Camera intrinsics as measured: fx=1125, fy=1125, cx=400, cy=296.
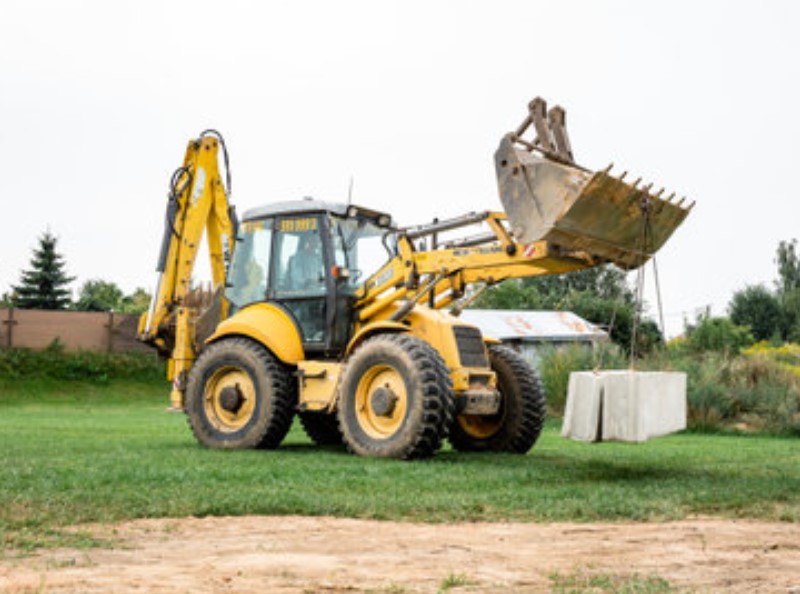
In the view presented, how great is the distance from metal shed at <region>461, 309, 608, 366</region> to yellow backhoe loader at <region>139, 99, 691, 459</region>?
25484 millimetres

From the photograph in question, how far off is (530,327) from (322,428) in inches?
1184

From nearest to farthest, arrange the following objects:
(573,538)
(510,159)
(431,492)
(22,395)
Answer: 1. (573,538)
2. (431,492)
3. (510,159)
4. (22,395)

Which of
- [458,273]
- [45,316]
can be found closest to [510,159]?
[458,273]

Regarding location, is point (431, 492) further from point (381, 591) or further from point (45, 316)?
point (45, 316)

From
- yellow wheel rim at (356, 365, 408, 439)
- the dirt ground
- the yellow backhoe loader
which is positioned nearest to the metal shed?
the yellow backhoe loader

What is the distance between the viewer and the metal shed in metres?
42.2

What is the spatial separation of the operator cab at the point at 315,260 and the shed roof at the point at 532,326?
26845 mm

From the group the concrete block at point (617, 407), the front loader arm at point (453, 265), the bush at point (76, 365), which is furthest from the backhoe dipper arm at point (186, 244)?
the bush at point (76, 365)

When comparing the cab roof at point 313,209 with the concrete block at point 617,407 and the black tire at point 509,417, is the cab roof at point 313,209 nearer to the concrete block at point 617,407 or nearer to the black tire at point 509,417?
the black tire at point 509,417

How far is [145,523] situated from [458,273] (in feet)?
19.4

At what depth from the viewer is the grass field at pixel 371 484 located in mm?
8039

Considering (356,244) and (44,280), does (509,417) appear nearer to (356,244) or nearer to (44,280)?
(356,244)

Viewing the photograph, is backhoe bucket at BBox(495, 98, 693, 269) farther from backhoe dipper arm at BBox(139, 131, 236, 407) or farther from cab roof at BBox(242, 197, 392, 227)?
backhoe dipper arm at BBox(139, 131, 236, 407)

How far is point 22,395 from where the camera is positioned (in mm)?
33906
